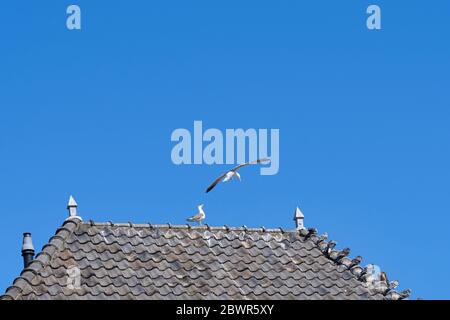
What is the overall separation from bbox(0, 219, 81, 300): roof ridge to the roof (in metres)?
0.02

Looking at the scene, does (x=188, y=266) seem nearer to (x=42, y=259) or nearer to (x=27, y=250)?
(x=42, y=259)

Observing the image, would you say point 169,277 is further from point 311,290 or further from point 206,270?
point 311,290

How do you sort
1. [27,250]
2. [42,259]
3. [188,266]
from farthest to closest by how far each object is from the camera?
1. [27,250]
2. [188,266]
3. [42,259]

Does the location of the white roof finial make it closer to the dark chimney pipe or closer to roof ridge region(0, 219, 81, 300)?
roof ridge region(0, 219, 81, 300)

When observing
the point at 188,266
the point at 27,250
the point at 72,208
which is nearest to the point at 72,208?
the point at 72,208

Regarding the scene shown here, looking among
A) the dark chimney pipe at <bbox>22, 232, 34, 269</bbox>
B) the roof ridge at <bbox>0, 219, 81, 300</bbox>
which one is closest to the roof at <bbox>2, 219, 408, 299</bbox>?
the roof ridge at <bbox>0, 219, 81, 300</bbox>

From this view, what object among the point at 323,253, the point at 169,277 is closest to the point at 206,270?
the point at 169,277

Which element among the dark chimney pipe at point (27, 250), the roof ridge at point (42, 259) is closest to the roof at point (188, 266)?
the roof ridge at point (42, 259)

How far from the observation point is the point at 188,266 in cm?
2466

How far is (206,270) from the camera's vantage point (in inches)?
969

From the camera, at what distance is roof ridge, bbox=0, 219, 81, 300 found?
2295 cm

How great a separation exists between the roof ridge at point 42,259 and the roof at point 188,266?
18mm

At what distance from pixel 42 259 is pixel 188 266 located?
8.95 feet
